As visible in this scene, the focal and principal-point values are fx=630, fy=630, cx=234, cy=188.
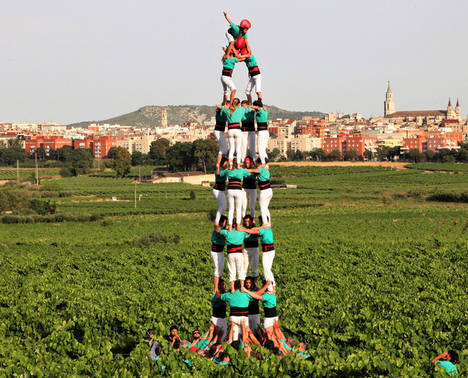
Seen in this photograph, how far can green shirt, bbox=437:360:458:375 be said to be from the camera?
623 inches

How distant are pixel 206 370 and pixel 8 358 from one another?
667 centimetres

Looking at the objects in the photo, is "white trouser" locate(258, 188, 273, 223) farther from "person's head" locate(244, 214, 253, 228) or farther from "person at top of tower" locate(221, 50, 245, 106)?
"person at top of tower" locate(221, 50, 245, 106)

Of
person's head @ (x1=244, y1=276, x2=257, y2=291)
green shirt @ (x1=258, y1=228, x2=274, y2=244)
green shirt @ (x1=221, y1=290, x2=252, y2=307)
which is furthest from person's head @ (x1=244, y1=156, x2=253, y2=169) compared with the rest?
green shirt @ (x1=221, y1=290, x2=252, y2=307)

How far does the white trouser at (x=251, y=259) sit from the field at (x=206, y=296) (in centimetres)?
245

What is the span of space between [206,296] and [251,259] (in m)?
11.7

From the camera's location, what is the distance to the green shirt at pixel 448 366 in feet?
51.9

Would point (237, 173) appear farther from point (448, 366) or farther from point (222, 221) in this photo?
point (448, 366)

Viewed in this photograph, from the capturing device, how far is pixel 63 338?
2148cm

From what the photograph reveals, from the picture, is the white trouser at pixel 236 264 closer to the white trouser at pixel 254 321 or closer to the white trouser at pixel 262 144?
the white trouser at pixel 254 321

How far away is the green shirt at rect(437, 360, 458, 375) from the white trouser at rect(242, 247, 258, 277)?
18.0 feet

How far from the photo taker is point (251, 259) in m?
17.9

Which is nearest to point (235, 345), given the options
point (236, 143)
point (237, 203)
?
point (237, 203)

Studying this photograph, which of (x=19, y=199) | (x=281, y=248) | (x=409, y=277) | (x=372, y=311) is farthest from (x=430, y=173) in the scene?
(x=372, y=311)

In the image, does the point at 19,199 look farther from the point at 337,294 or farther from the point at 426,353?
the point at 426,353
